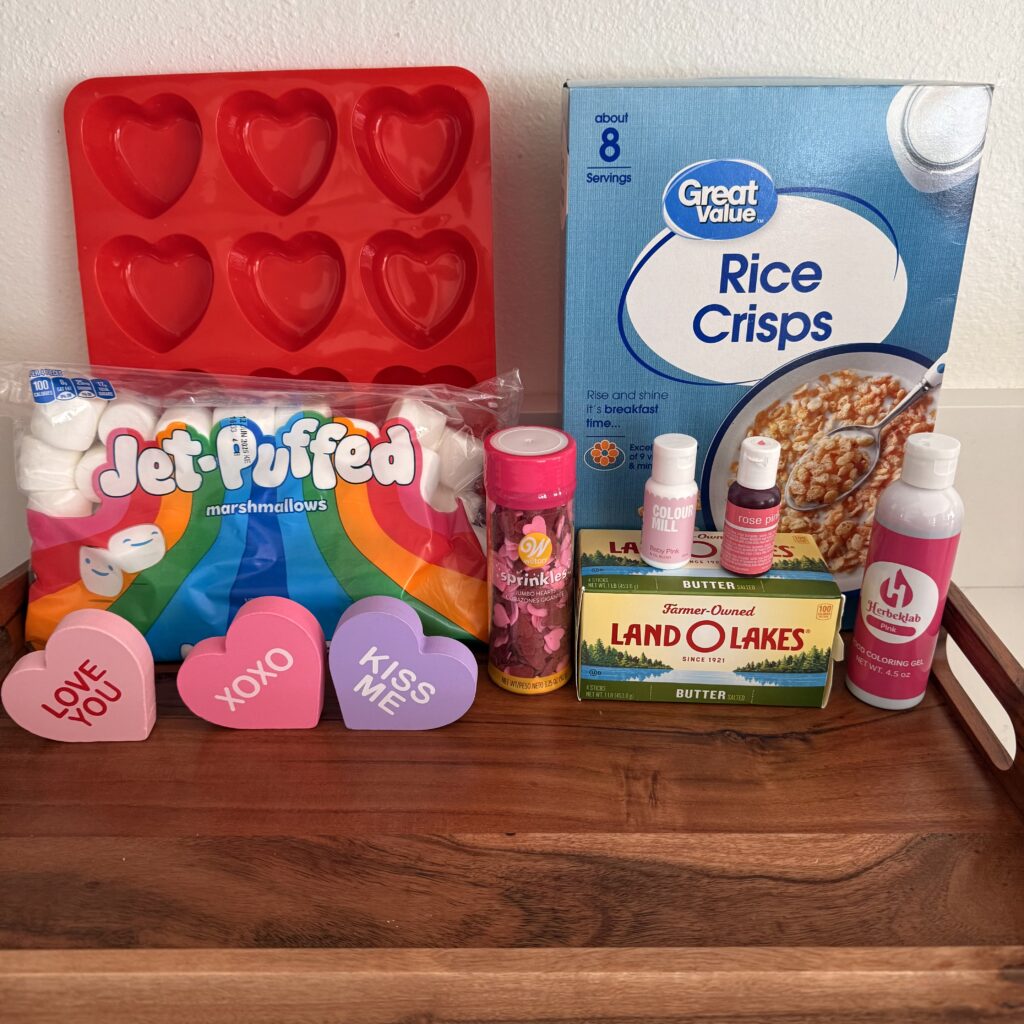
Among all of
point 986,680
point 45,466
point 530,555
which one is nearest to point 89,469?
point 45,466

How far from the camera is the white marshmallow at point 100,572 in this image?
28.9 inches

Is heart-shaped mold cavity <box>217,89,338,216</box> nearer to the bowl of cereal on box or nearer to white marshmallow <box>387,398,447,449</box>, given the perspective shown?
white marshmallow <box>387,398,447,449</box>

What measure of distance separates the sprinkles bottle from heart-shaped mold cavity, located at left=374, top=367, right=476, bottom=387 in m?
0.13

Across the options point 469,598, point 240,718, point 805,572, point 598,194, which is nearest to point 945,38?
point 598,194

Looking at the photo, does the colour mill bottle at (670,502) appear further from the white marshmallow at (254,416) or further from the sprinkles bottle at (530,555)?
the white marshmallow at (254,416)

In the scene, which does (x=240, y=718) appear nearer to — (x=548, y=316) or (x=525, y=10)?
(x=548, y=316)

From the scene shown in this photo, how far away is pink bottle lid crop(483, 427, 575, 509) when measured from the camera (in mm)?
653

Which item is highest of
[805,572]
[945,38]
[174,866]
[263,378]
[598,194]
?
[945,38]

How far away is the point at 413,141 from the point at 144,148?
24 centimetres

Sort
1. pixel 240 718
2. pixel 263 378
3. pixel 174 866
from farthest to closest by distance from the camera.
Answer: pixel 263 378 → pixel 240 718 → pixel 174 866

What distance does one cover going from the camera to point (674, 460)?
26.5 inches

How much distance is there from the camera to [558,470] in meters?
0.66

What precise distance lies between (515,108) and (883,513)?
0.45m

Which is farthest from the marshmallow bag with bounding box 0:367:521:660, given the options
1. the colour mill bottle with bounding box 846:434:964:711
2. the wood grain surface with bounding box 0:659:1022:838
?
the colour mill bottle with bounding box 846:434:964:711
